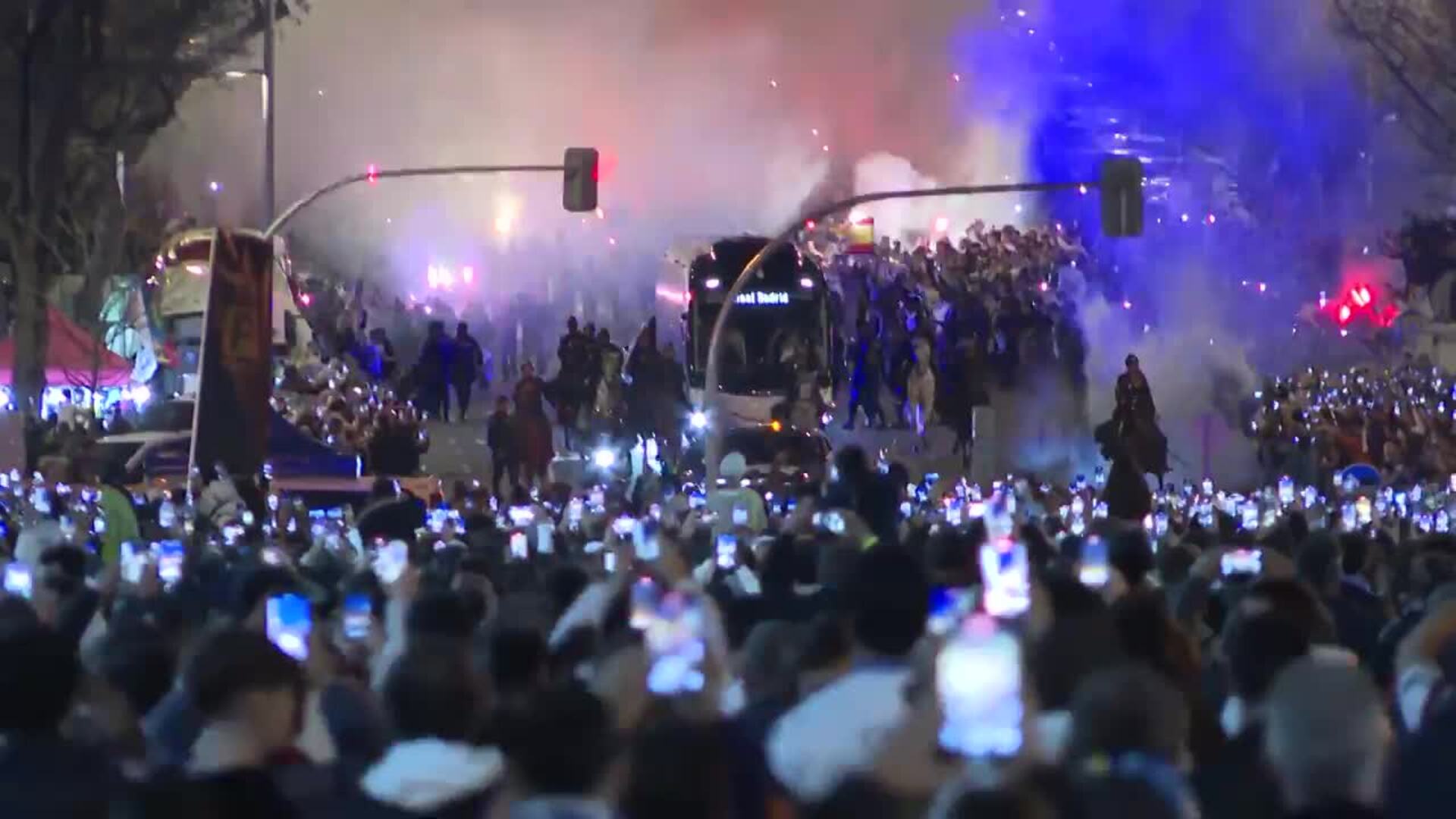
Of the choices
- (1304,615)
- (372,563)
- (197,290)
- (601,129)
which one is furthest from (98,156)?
(1304,615)

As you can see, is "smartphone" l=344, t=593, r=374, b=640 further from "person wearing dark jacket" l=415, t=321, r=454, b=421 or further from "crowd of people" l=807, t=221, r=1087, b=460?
"person wearing dark jacket" l=415, t=321, r=454, b=421

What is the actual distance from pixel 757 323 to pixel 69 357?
32.4 feet

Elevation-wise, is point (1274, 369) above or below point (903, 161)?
below

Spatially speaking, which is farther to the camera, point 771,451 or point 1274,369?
point 1274,369

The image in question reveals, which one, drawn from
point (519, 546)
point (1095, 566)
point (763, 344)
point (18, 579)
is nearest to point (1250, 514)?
point (519, 546)

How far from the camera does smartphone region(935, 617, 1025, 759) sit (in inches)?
227

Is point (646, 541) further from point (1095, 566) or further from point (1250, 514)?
point (1250, 514)

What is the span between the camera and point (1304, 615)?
26.0ft

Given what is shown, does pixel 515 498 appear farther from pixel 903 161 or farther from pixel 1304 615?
pixel 903 161

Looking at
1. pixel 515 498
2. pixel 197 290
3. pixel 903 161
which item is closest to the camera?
pixel 515 498

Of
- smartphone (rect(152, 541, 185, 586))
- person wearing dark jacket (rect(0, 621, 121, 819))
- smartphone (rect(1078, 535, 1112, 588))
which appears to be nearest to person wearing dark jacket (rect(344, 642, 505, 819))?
person wearing dark jacket (rect(0, 621, 121, 819))

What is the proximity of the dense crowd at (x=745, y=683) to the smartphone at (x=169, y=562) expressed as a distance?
54 mm

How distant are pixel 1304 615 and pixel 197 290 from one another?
28.1 metres

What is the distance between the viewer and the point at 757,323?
1481 inches
